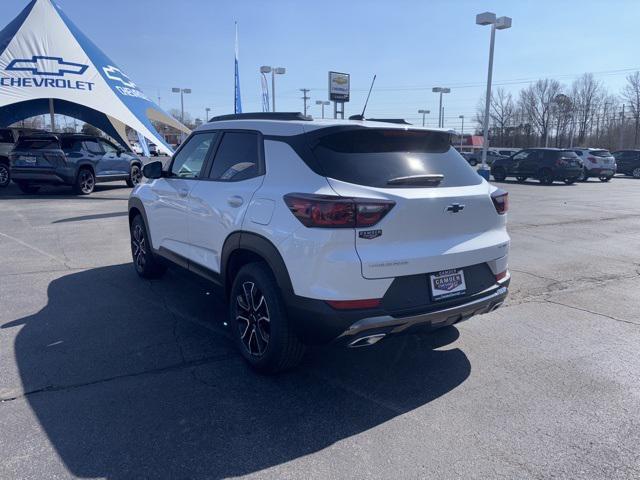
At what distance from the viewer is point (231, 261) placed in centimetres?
424

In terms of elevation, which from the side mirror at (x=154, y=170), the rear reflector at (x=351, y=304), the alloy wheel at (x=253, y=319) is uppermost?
the side mirror at (x=154, y=170)

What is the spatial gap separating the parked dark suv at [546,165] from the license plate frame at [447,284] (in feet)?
78.4

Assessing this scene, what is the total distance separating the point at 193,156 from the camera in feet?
17.1

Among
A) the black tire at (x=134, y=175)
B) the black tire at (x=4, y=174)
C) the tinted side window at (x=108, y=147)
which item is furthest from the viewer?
the black tire at (x=134, y=175)

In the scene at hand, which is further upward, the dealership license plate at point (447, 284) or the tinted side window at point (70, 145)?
the tinted side window at point (70, 145)

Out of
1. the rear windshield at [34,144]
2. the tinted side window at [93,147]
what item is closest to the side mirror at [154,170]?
the rear windshield at [34,144]

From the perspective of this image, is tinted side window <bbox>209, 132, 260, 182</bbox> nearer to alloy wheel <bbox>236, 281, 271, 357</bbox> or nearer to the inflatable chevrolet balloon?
alloy wheel <bbox>236, 281, 271, 357</bbox>

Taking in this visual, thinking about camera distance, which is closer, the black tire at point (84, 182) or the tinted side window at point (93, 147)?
the black tire at point (84, 182)

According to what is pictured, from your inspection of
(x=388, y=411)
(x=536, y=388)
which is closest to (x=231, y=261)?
(x=388, y=411)

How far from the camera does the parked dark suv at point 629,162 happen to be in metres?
34.1

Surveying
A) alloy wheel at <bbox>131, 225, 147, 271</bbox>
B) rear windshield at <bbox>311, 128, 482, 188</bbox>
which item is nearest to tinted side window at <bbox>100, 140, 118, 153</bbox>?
alloy wheel at <bbox>131, 225, 147, 271</bbox>

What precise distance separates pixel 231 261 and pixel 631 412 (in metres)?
3.10

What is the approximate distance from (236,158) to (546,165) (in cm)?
2416

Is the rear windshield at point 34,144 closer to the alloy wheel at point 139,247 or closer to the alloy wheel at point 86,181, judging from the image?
the alloy wheel at point 86,181
